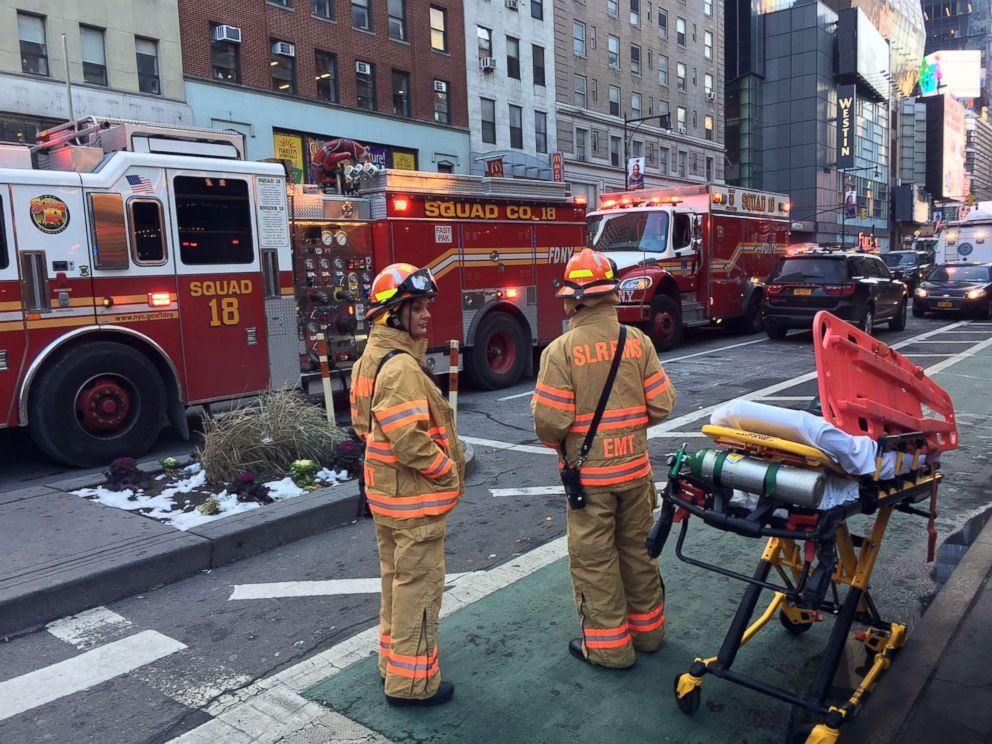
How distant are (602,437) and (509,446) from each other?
474 cm

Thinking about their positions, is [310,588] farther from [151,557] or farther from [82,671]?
[82,671]

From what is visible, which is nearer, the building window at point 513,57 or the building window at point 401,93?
the building window at point 401,93

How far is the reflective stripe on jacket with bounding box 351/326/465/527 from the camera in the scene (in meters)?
3.21

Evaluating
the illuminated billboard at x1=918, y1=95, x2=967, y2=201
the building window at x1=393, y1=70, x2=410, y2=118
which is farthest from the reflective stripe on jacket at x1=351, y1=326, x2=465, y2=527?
the illuminated billboard at x1=918, y1=95, x2=967, y2=201

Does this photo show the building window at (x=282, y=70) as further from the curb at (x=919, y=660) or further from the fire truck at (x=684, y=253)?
the curb at (x=919, y=660)

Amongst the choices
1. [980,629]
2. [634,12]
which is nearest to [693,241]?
[980,629]

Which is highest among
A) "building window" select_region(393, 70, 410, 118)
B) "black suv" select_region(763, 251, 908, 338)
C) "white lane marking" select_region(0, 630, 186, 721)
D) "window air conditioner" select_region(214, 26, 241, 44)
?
"window air conditioner" select_region(214, 26, 241, 44)

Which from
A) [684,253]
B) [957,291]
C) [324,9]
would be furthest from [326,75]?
[957,291]

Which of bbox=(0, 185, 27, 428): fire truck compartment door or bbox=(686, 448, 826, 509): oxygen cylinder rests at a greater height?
bbox=(0, 185, 27, 428): fire truck compartment door

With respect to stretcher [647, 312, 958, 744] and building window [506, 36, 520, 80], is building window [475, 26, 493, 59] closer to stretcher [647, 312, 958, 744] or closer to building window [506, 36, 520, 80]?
building window [506, 36, 520, 80]

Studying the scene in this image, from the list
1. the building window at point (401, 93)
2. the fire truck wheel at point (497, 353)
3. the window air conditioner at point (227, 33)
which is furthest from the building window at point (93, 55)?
the fire truck wheel at point (497, 353)

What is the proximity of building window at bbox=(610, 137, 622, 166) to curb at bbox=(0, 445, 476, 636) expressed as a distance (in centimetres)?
3770

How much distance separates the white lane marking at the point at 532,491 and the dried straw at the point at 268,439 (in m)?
1.41

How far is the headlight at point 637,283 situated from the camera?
47.2ft
